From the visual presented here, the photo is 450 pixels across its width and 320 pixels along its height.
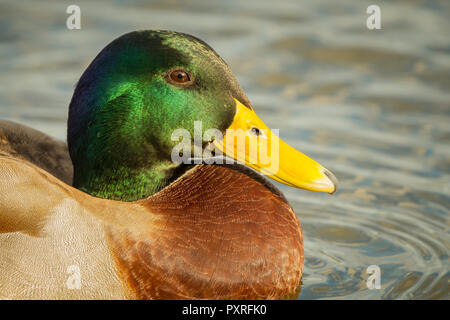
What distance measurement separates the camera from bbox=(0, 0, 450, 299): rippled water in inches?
203

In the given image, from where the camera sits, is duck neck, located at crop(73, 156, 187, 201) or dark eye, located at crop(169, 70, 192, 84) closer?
dark eye, located at crop(169, 70, 192, 84)

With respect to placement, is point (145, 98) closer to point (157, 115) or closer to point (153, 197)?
point (157, 115)

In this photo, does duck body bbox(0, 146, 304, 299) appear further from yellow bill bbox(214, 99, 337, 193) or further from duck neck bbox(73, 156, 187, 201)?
yellow bill bbox(214, 99, 337, 193)

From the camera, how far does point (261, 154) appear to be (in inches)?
168

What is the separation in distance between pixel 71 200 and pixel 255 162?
97cm

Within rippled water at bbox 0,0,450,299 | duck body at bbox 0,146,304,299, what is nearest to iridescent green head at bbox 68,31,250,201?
duck body at bbox 0,146,304,299

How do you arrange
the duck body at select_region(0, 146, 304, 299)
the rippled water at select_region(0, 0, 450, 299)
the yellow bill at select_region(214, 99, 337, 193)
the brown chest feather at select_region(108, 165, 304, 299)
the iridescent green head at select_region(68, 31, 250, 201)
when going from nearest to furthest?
1. the duck body at select_region(0, 146, 304, 299)
2. the brown chest feather at select_region(108, 165, 304, 299)
3. the iridescent green head at select_region(68, 31, 250, 201)
4. the yellow bill at select_region(214, 99, 337, 193)
5. the rippled water at select_region(0, 0, 450, 299)

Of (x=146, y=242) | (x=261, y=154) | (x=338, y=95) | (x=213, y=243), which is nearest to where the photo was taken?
(x=146, y=242)

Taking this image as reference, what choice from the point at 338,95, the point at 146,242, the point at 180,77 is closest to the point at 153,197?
the point at 146,242

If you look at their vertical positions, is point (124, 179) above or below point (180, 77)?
below

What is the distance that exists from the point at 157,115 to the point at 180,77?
23 cm

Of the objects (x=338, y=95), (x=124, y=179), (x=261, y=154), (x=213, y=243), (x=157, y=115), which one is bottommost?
(x=338, y=95)

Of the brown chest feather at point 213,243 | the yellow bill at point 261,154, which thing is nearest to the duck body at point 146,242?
the brown chest feather at point 213,243
